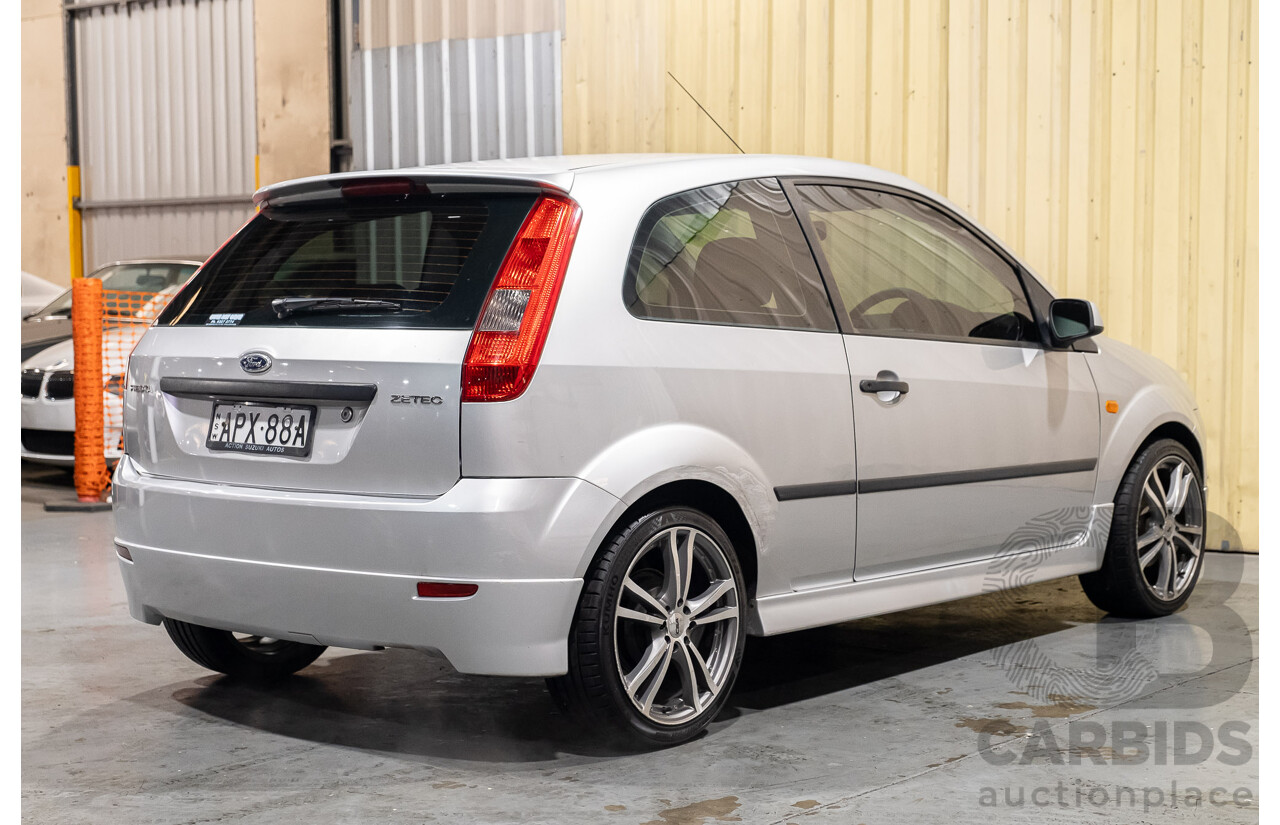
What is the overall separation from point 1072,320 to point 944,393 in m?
0.85

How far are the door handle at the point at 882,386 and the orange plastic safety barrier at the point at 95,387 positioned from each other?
19.3ft

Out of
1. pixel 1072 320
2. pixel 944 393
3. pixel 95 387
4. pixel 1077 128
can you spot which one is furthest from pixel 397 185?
pixel 95 387

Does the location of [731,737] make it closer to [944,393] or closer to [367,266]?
[944,393]

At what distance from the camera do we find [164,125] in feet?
52.1

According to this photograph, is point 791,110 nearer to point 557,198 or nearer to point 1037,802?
point 557,198

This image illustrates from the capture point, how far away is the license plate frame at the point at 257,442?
11.7 feet

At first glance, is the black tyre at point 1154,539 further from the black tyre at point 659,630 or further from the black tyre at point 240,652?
the black tyre at point 240,652

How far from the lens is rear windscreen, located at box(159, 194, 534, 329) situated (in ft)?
11.6

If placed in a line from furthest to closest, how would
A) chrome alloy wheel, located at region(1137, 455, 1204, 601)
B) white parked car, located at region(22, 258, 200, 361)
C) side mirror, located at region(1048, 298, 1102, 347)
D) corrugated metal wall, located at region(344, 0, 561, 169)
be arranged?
white parked car, located at region(22, 258, 200, 361) → corrugated metal wall, located at region(344, 0, 561, 169) → chrome alloy wheel, located at region(1137, 455, 1204, 601) → side mirror, located at region(1048, 298, 1102, 347)

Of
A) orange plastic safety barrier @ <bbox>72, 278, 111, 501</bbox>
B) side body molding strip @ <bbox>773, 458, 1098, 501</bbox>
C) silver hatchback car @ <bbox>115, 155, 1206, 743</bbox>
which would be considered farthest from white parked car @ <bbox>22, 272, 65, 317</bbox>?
side body molding strip @ <bbox>773, 458, 1098, 501</bbox>

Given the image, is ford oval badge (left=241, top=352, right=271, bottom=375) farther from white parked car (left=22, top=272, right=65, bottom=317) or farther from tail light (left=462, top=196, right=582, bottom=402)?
white parked car (left=22, top=272, right=65, bottom=317)

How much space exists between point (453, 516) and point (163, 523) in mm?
964

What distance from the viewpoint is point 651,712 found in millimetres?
3742

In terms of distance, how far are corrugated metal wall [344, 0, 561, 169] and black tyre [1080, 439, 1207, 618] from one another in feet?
18.3
